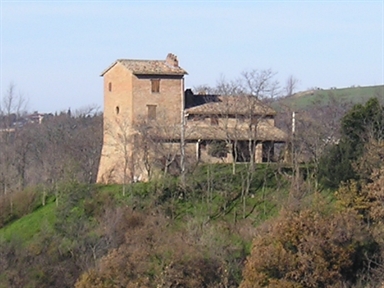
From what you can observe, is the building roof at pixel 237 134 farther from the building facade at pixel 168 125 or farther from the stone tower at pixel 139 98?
the stone tower at pixel 139 98

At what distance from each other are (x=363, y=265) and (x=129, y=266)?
6431mm

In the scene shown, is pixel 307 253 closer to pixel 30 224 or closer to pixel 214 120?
pixel 214 120

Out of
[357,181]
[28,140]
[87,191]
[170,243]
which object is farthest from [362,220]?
[28,140]

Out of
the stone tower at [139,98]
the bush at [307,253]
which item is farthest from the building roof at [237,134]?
the bush at [307,253]

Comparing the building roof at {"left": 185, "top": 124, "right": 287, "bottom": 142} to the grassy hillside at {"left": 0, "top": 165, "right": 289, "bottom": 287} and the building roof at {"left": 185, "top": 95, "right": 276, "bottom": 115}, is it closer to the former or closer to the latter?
the building roof at {"left": 185, "top": 95, "right": 276, "bottom": 115}

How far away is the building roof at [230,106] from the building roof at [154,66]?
1545 millimetres

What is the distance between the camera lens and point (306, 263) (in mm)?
23672

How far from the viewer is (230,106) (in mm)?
34500

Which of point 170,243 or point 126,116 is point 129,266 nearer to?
point 170,243

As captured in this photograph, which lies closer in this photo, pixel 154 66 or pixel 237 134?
pixel 237 134

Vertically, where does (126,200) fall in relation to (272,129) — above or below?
below

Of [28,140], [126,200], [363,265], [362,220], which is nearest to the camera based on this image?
[363,265]

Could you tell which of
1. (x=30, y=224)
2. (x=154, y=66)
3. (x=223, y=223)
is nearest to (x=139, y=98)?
(x=154, y=66)

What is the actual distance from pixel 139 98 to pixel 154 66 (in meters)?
1.52
